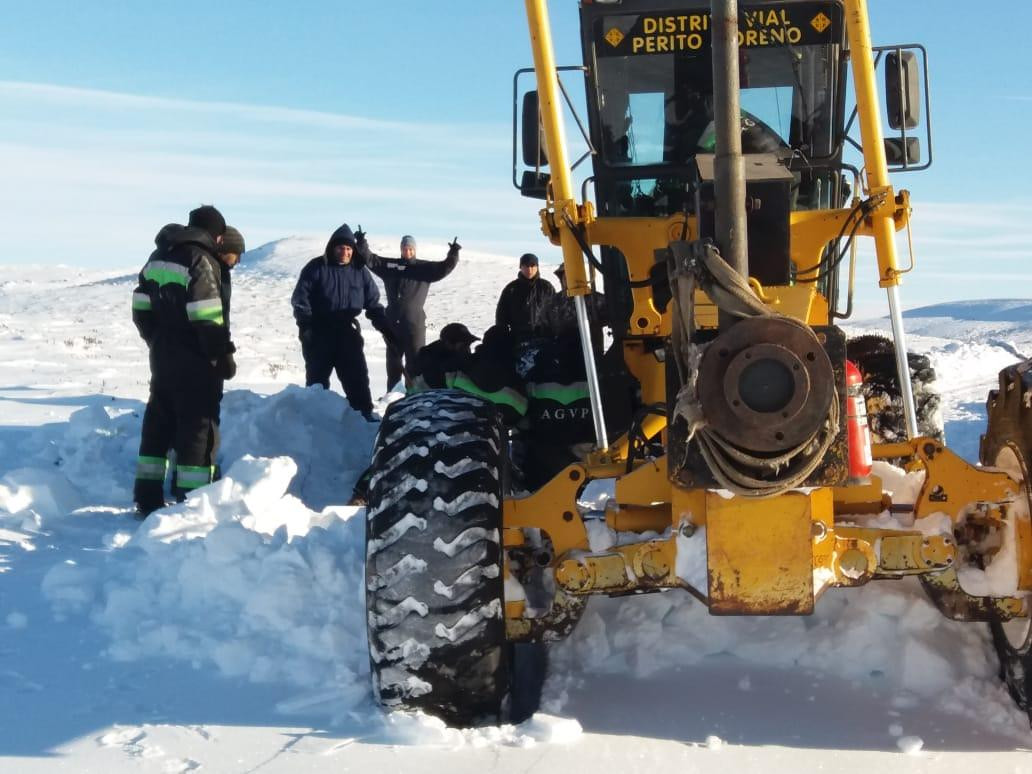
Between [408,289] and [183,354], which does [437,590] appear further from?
[408,289]

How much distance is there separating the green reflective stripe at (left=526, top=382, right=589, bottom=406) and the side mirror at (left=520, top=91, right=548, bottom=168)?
1.29 m

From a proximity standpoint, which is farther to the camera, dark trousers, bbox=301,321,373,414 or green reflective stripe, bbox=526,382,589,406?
dark trousers, bbox=301,321,373,414

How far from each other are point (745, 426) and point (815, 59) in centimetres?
282

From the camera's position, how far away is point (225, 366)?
7.18 meters

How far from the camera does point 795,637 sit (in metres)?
4.23

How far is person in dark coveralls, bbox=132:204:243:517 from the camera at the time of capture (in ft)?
23.1

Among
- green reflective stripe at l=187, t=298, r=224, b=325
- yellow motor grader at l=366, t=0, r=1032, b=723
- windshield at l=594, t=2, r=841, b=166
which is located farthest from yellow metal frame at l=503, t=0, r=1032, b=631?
green reflective stripe at l=187, t=298, r=224, b=325

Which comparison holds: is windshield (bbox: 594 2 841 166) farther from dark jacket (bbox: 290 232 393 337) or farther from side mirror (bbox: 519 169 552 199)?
dark jacket (bbox: 290 232 393 337)

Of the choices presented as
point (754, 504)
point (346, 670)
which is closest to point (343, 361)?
point (346, 670)

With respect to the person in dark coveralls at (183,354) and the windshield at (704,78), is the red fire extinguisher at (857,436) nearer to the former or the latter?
the windshield at (704,78)

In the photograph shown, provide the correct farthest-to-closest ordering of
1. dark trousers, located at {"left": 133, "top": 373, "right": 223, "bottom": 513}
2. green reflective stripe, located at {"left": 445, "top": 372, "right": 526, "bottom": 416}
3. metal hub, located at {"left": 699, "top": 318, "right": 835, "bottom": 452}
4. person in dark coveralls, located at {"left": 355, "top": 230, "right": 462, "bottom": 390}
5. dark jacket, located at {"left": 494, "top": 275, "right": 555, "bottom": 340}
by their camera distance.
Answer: person in dark coveralls, located at {"left": 355, "top": 230, "right": 462, "bottom": 390} → dark jacket, located at {"left": 494, "top": 275, "right": 555, "bottom": 340} → dark trousers, located at {"left": 133, "top": 373, "right": 223, "bottom": 513} → green reflective stripe, located at {"left": 445, "top": 372, "right": 526, "bottom": 416} → metal hub, located at {"left": 699, "top": 318, "right": 835, "bottom": 452}

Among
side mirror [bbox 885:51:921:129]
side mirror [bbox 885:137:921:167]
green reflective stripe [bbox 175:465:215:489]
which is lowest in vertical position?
green reflective stripe [bbox 175:465:215:489]

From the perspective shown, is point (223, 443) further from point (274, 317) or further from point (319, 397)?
point (274, 317)

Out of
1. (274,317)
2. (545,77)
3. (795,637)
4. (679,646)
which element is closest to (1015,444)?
(795,637)
